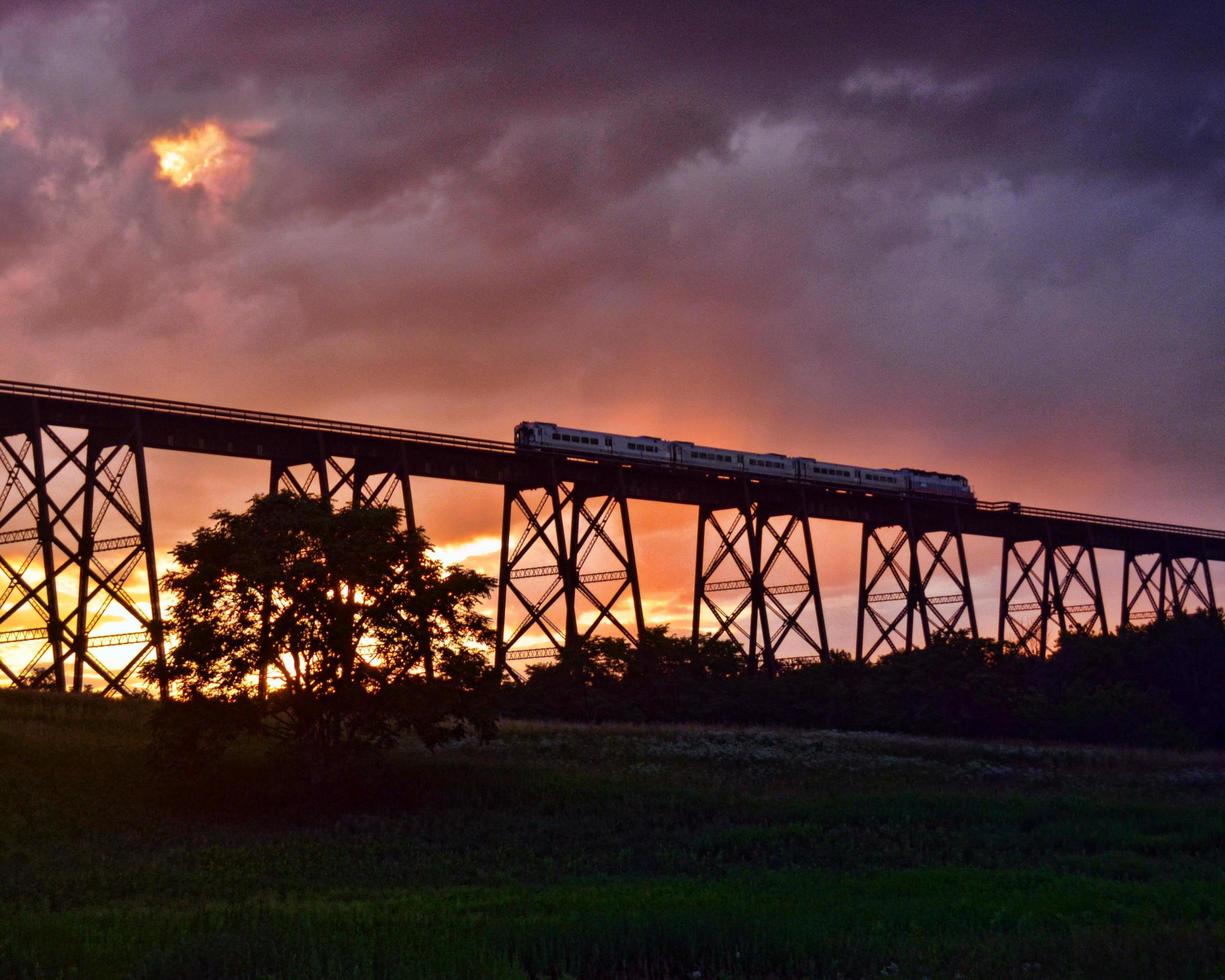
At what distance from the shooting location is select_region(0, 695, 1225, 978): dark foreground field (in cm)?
1351

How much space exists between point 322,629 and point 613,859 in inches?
440

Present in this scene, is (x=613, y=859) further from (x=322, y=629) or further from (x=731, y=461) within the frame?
(x=731, y=461)

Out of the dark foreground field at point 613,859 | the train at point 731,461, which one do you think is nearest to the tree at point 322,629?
the dark foreground field at point 613,859

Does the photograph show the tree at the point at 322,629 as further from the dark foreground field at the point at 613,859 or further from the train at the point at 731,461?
the train at the point at 731,461

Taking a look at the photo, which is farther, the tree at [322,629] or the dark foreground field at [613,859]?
the tree at [322,629]

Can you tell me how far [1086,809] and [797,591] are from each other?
1217 inches

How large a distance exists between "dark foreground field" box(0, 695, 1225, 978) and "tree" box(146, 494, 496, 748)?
Result: 1.87 metres

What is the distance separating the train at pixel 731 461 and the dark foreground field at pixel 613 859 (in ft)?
44.5

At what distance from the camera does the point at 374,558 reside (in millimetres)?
32281

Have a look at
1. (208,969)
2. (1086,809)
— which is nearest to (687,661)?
(1086,809)

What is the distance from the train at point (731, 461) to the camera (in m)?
51.8

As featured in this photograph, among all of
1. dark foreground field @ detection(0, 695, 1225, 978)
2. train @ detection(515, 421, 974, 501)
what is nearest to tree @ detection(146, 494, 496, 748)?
dark foreground field @ detection(0, 695, 1225, 978)

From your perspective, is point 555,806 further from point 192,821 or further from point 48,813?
point 48,813

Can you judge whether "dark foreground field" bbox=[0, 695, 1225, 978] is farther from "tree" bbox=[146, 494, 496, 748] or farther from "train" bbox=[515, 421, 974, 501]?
"train" bbox=[515, 421, 974, 501]
